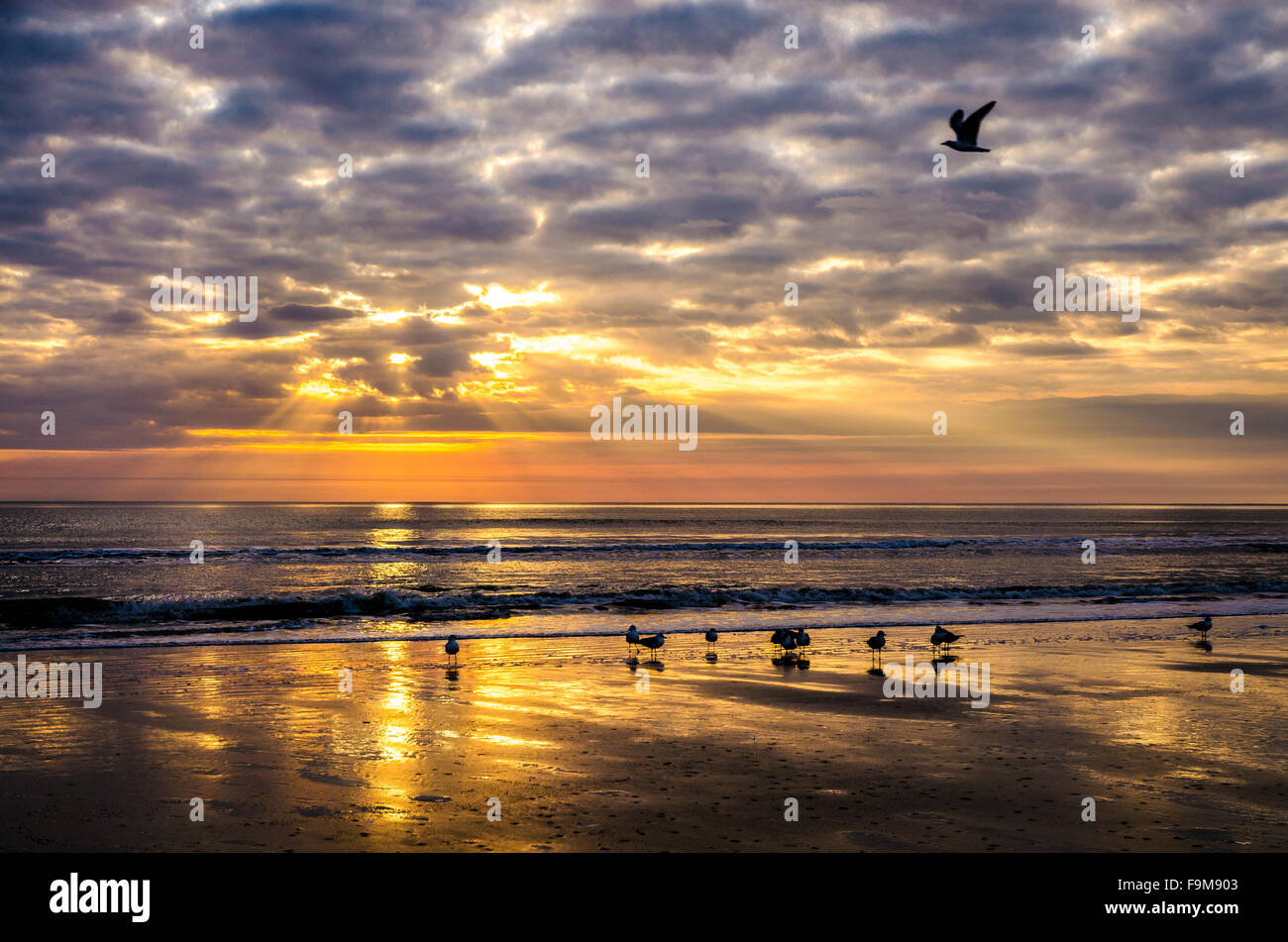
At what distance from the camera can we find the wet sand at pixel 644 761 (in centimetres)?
818

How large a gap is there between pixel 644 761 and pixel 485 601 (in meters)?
23.3

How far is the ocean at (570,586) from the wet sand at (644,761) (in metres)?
8.82

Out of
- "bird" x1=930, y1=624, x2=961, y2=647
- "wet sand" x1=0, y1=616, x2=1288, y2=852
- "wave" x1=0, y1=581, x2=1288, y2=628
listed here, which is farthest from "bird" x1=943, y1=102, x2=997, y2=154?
"wave" x1=0, y1=581, x2=1288, y2=628

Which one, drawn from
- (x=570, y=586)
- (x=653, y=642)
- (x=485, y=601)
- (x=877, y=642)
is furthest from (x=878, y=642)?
(x=570, y=586)

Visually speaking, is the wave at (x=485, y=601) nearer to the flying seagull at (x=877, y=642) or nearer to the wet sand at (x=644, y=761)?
the wet sand at (x=644, y=761)

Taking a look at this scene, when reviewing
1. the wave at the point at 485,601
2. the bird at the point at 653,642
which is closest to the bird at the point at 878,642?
the bird at the point at 653,642

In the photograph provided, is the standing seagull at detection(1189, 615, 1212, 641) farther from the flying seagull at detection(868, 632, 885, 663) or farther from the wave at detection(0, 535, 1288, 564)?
the wave at detection(0, 535, 1288, 564)

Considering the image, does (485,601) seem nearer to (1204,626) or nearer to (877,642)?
(877,642)

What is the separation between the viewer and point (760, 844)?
779 centimetres

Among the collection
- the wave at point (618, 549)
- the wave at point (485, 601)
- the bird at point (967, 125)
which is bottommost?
the wave at point (485, 601)

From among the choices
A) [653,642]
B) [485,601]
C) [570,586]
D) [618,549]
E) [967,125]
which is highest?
[967,125]

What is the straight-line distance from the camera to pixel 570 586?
38406 millimetres

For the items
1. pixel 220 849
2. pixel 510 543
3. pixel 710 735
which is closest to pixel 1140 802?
pixel 710 735

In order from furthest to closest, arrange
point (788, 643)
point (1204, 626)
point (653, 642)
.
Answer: point (1204, 626), point (653, 642), point (788, 643)
